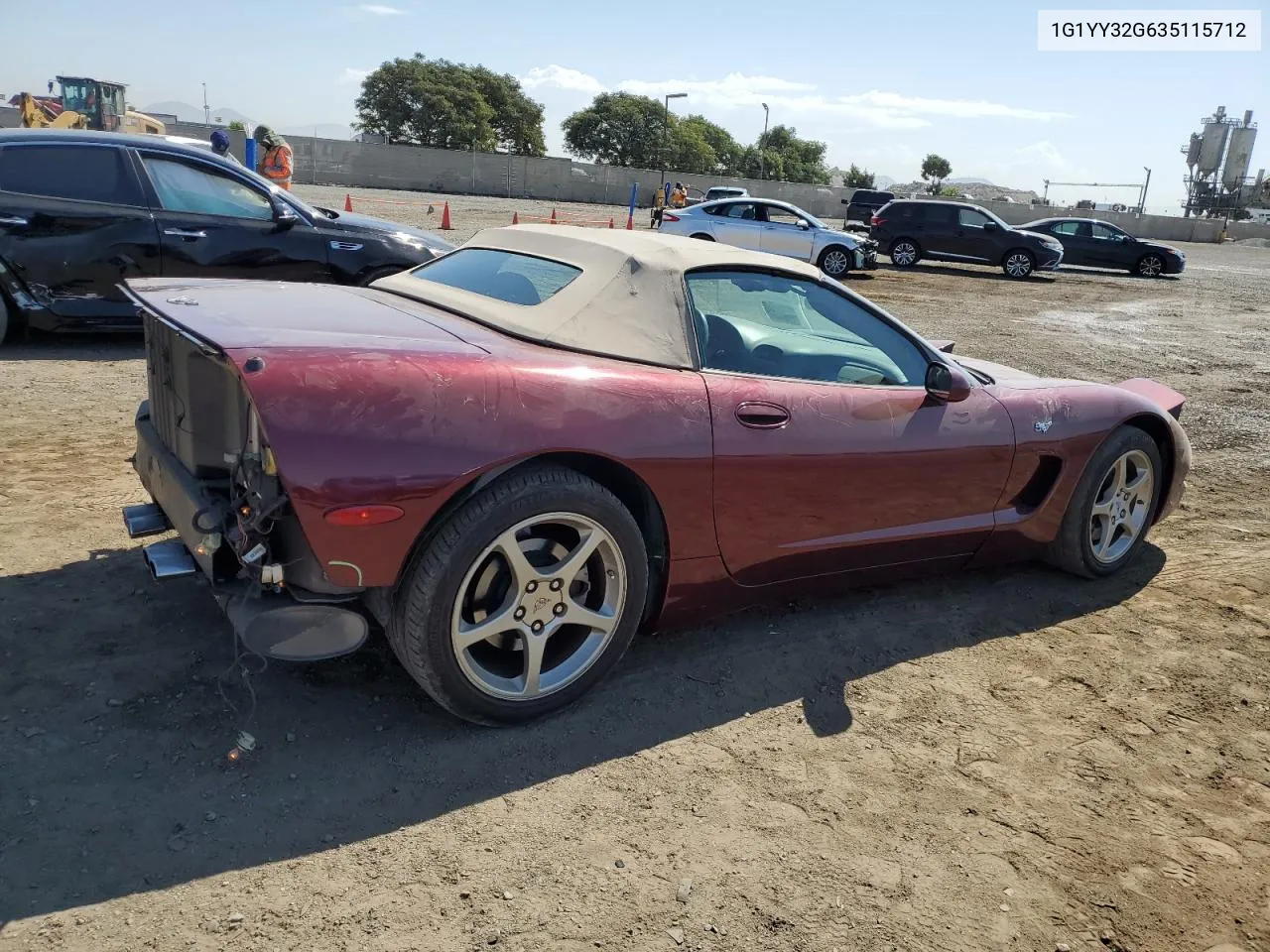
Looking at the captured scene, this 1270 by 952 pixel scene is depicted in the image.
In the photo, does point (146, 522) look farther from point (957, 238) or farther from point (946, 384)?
point (957, 238)

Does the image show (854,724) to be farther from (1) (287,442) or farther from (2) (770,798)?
(1) (287,442)

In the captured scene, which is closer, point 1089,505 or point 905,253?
point 1089,505

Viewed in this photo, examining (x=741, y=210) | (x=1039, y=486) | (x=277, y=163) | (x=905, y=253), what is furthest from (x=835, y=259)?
(x=1039, y=486)

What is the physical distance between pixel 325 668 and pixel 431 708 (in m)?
0.42

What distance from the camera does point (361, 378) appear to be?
2555 mm

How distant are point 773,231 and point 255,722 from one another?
17335 millimetres

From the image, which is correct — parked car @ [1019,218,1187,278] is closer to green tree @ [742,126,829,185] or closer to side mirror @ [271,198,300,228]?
side mirror @ [271,198,300,228]

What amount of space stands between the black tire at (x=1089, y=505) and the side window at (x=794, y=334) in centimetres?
105

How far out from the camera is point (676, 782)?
9.10 ft

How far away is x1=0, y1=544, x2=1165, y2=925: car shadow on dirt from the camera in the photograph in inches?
93.4

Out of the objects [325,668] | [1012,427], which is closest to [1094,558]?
[1012,427]

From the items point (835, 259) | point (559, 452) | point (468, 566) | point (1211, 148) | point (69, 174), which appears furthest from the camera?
point (1211, 148)

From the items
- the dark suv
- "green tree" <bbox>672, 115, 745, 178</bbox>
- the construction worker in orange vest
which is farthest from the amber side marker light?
"green tree" <bbox>672, 115, 745, 178</bbox>

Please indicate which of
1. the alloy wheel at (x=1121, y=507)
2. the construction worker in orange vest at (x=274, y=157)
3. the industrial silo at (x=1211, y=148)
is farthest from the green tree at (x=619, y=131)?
the alloy wheel at (x=1121, y=507)
